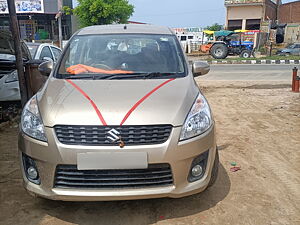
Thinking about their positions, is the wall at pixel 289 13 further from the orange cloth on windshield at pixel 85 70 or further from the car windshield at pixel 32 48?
the orange cloth on windshield at pixel 85 70

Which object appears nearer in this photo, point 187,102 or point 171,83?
point 187,102

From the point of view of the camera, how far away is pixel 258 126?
555 cm

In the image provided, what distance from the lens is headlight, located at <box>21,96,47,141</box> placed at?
257 centimetres

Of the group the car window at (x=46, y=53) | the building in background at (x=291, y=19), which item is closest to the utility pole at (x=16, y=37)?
the car window at (x=46, y=53)

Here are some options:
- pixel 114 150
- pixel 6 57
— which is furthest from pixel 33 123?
pixel 6 57

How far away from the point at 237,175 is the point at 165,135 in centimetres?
153

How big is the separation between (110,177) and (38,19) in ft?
134

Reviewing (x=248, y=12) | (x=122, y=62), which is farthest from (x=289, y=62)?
(x=248, y=12)

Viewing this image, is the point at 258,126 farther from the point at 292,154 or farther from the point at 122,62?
the point at 122,62

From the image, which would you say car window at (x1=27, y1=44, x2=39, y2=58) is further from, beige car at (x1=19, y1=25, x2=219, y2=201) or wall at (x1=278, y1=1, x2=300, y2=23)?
wall at (x1=278, y1=1, x2=300, y2=23)

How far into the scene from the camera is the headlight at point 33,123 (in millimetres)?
2570

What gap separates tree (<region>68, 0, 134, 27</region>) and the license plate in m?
33.5

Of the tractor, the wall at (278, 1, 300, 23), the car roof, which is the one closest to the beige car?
the car roof

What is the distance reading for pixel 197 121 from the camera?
2.67 meters
